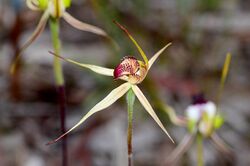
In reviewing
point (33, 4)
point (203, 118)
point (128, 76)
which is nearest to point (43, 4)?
point (33, 4)

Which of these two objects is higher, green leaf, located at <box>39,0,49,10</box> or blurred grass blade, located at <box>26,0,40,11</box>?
blurred grass blade, located at <box>26,0,40,11</box>

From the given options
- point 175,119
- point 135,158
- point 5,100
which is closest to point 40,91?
point 5,100

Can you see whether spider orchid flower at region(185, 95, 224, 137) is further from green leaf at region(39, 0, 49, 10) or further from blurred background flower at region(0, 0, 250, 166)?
blurred background flower at region(0, 0, 250, 166)

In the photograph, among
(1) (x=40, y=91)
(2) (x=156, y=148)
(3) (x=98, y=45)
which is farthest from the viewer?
(3) (x=98, y=45)

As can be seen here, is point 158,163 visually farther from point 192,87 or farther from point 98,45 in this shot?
point 98,45

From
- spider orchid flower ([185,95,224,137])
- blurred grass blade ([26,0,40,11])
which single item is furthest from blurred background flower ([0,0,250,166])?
blurred grass blade ([26,0,40,11])

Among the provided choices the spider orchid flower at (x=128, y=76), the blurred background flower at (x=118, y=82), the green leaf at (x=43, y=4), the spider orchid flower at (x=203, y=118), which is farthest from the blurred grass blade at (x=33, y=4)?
the blurred background flower at (x=118, y=82)

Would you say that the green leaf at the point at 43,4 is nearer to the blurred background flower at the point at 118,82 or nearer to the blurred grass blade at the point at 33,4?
the blurred grass blade at the point at 33,4
